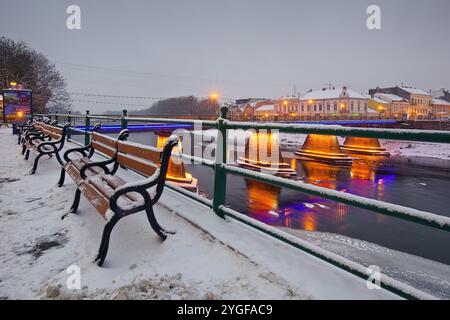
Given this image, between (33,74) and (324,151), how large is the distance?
46251 mm

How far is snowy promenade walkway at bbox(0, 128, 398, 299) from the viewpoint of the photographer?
207 centimetres

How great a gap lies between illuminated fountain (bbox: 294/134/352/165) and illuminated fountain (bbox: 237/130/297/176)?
261 inches

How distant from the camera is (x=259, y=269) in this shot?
7.58ft

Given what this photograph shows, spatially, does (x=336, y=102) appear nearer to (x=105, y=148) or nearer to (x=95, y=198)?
(x=105, y=148)

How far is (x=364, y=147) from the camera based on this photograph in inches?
1825

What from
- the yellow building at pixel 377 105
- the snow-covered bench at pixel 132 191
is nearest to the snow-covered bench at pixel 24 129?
the snow-covered bench at pixel 132 191

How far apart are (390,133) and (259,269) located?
140 cm

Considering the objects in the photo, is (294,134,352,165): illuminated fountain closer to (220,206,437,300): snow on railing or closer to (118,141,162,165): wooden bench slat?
(118,141,162,165): wooden bench slat

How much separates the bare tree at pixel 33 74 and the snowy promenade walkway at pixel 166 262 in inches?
1931

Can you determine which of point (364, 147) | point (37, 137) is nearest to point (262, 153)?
point (364, 147)

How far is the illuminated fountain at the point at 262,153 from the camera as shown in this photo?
100ft

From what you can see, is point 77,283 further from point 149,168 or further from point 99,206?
point 149,168

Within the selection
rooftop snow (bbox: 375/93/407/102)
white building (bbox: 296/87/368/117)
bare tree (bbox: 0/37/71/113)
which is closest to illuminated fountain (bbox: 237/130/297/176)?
bare tree (bbox: 0/37/71/113)
